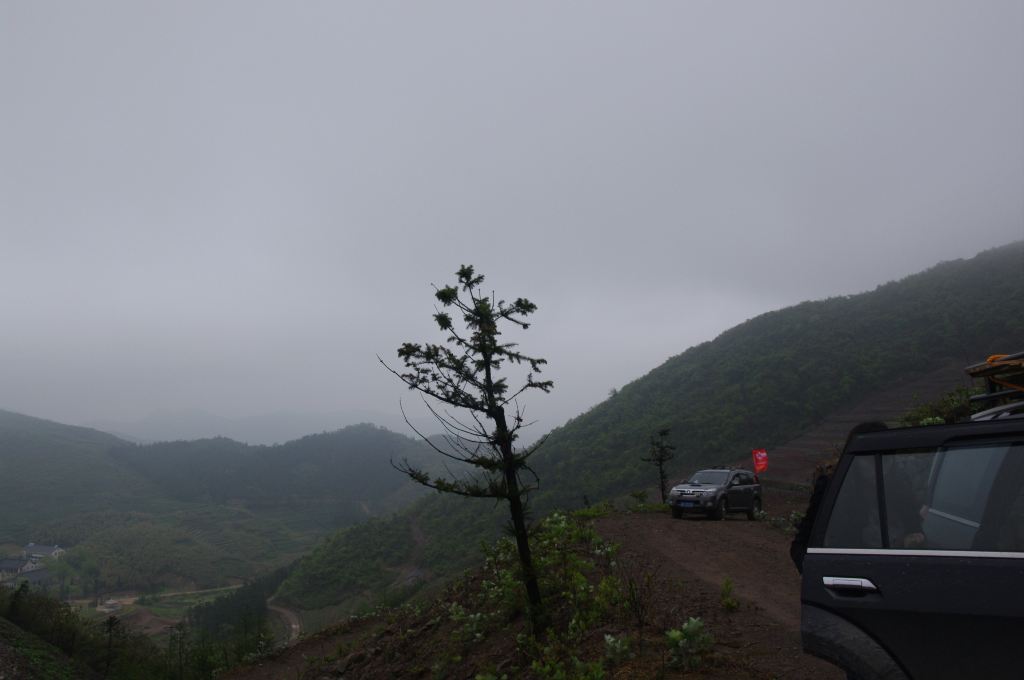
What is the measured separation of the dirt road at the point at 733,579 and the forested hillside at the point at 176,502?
111434 mm

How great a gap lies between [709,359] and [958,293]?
76.9 feet

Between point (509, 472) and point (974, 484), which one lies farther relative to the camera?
point (509, 472)

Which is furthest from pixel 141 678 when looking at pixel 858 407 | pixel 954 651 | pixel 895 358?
pixel 895 358

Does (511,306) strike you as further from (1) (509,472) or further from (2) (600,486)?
(2) (600,486)

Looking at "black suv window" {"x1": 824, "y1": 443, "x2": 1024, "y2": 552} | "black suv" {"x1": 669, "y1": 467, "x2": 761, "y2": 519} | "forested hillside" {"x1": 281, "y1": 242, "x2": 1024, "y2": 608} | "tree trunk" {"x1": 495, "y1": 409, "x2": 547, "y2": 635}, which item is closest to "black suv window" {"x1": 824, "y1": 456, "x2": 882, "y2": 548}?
"black suv window" {"x1": 824, "y1": 443, "x2": 1024, "y2": 552}

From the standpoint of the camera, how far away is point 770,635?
6.59m

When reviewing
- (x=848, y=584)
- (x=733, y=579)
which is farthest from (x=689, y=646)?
(x=733, y=579)

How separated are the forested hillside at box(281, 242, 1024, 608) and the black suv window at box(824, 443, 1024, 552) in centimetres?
3830

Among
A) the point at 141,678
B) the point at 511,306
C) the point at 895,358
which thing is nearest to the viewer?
the point at 511,306

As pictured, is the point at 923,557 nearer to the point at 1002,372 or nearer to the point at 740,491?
the point at 1002,372

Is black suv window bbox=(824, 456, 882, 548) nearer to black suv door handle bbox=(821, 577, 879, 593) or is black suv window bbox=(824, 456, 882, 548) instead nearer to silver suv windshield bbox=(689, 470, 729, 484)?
black suv door handle bbox=(821, 577, 879, 593)

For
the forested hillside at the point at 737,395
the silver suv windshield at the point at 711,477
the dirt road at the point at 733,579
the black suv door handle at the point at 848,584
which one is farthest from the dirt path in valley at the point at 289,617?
the black suv door handle at the point at 848,584

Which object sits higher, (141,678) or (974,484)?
(974,484)

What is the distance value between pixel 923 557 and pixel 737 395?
48.7m
